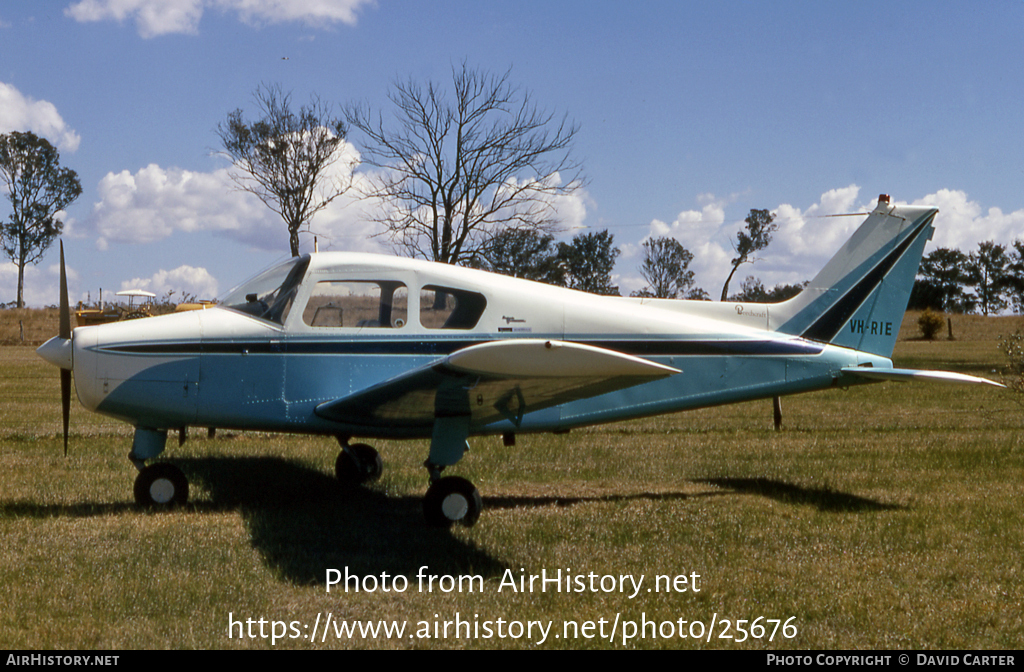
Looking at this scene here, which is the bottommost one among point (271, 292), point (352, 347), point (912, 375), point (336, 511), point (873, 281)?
point (336, 511)

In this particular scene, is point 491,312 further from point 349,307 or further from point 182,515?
point 182,515

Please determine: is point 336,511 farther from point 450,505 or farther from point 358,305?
point 358,305

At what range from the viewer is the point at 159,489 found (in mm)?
7199

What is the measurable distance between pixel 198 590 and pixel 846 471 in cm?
744

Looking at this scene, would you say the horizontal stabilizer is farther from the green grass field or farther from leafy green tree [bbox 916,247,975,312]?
leafy green tree [bbox 916,247,975,312]

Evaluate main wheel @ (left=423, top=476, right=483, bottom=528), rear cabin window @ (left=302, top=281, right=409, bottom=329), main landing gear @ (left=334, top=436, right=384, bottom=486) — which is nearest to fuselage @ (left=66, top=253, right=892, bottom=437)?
rear cabin window @ (left=302, top=281, right=409, bottom=329)

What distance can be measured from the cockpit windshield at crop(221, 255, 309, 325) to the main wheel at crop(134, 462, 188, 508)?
1660 mm

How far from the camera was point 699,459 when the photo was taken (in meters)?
10.4

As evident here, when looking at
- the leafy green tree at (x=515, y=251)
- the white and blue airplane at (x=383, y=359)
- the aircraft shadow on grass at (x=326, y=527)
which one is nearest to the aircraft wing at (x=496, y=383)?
the white and blue airplane at (x=383, y=359)

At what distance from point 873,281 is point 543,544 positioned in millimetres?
5076

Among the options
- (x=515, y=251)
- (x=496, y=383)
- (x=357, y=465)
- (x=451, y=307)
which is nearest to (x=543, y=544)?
(x=496, y=383)
